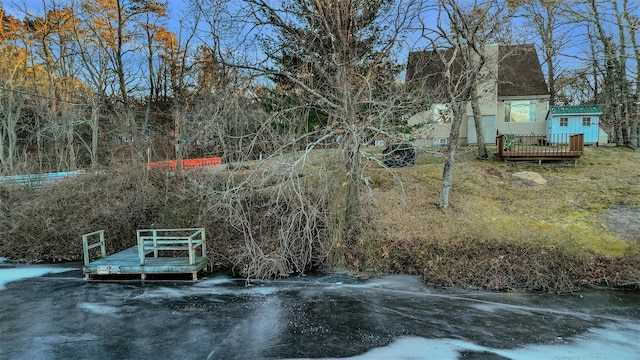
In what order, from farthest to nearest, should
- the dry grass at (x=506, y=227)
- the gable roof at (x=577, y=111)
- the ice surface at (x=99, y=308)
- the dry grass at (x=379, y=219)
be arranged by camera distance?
the gable roof at (x=577, y=111), the dry grass at (x=379, y=219), the dry grass at (x=506, y=227), the ice surface at (x=99, y=308)

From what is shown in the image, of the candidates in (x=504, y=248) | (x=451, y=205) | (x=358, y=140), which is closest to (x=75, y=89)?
(x=358, y=140)

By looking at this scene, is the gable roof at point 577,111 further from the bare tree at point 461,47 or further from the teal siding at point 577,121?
the bare tree at point 461,47

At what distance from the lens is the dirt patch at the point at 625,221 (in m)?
10.4

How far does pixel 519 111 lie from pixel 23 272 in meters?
23.8

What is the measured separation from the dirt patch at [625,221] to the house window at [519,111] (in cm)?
1231

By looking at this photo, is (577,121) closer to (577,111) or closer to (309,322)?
(577,111)

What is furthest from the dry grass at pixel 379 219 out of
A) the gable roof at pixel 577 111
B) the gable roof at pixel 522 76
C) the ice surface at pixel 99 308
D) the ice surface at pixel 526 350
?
the gable roof at pixel 522 76

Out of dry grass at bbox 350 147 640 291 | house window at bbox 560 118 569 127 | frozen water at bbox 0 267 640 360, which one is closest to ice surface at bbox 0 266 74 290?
frozen water at bbox 0 267 640 360

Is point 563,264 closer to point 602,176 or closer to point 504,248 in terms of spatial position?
point 504,248

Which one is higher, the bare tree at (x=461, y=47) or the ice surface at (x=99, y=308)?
the bare tree at (x=461, y=47)

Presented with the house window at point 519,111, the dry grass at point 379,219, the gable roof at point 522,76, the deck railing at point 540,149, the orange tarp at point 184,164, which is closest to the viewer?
the dry grass at point 379,219

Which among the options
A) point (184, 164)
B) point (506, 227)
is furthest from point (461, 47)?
point (184, 164)

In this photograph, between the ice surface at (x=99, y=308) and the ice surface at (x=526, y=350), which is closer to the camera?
the ice surface at (x=526, y=350)

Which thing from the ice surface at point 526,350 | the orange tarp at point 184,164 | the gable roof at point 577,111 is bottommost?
the ice surface at point 526,350
